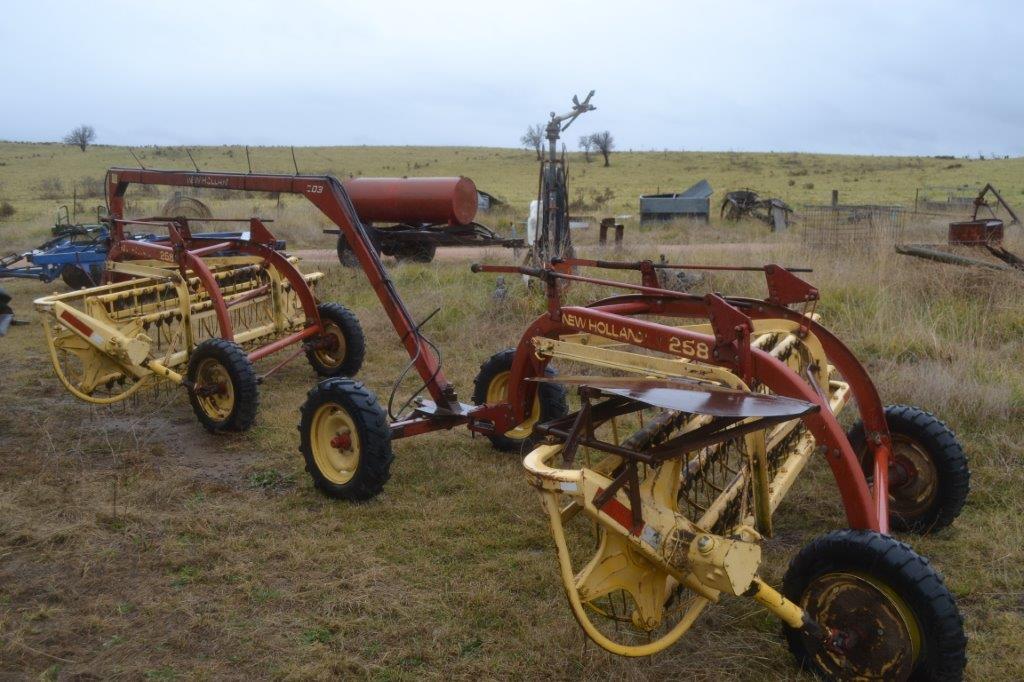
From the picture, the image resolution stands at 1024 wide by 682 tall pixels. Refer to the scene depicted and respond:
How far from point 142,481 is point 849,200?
1113 inches

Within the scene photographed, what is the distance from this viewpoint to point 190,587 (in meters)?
3.95

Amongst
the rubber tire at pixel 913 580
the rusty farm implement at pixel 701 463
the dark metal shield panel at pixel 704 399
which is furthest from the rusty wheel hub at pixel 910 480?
the dark metal shield panel at pixel 704 399

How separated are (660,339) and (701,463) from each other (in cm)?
60

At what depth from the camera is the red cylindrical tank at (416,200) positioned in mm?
13781

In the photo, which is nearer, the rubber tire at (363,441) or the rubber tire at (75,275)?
the rubber tire at (363,441)

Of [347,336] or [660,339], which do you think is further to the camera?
[347,336]

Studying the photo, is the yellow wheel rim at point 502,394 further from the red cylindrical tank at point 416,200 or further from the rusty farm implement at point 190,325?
the red cylindrical tank at point 416,200

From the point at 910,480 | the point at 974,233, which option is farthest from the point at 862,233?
the point at 910,480

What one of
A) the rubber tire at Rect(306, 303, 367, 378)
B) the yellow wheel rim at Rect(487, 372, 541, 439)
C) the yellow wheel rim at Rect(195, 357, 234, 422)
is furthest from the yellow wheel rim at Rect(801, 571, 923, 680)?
the rubber tire at Rect(306, 303, 367, 378)

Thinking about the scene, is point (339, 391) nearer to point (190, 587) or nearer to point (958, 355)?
point (190, 587)

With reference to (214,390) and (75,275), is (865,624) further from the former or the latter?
(75,275)

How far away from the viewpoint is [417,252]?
47.1 feet

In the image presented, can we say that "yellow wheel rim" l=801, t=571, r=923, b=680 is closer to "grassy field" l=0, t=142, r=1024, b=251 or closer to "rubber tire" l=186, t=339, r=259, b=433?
"rubber tire" l=186, t=339, r=259, b=433

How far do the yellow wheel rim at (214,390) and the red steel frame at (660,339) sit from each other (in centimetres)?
39
